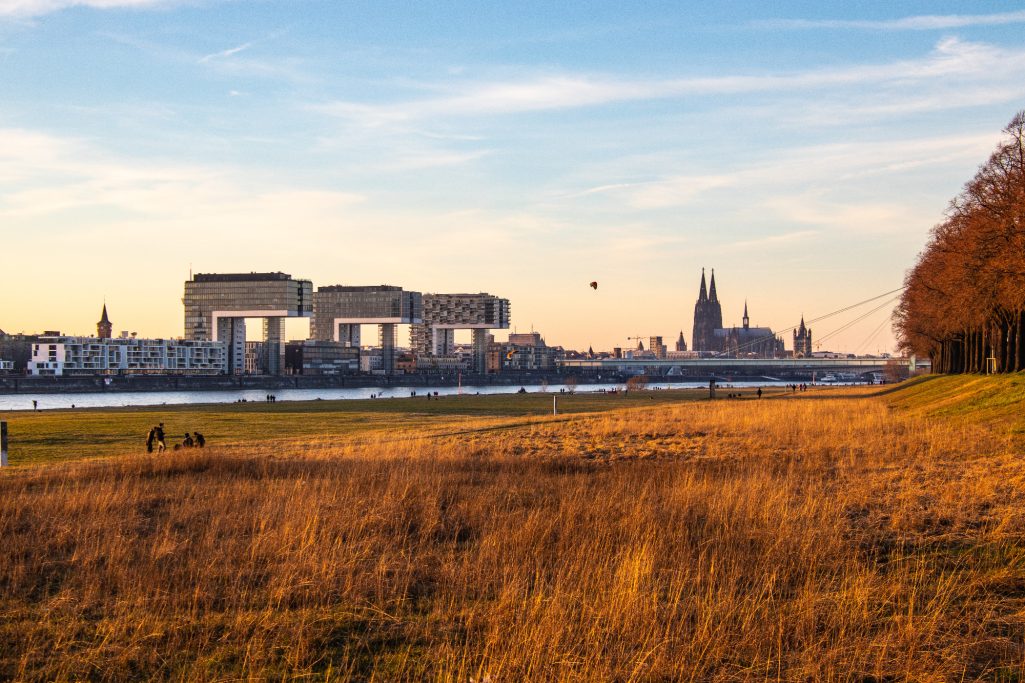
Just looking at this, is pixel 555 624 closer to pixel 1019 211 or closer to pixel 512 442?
pixel 512 442

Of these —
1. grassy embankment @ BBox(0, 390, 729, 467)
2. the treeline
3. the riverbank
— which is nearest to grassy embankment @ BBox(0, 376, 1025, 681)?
grassy embankment @ BBox(0, 390, 729, 467)

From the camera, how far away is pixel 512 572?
1055 cm

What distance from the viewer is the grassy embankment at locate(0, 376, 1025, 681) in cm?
775

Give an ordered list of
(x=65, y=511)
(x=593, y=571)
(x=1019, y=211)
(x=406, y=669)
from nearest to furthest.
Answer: (x=406, y=669) < (x=593, y=571) < (x=65, y=511) < (x=1019, y=211)

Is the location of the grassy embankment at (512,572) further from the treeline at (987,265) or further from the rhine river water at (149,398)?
the rhine river water at (149,398)

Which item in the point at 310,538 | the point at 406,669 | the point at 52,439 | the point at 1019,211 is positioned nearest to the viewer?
the point at 406,669

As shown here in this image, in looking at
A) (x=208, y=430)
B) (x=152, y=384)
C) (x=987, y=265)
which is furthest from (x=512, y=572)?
(x=152, y=384)

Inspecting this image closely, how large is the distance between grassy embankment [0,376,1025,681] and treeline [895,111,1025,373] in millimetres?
22919

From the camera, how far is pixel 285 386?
595 feet

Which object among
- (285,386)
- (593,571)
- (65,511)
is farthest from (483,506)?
(285,386)

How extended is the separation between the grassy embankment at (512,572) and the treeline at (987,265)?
75.2ft

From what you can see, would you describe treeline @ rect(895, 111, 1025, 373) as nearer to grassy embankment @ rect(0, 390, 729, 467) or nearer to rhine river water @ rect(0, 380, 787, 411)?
grassy embankment @ rect(0, 390, 729, 467)

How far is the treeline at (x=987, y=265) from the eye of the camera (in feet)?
131

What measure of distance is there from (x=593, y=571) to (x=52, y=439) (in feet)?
94.1
